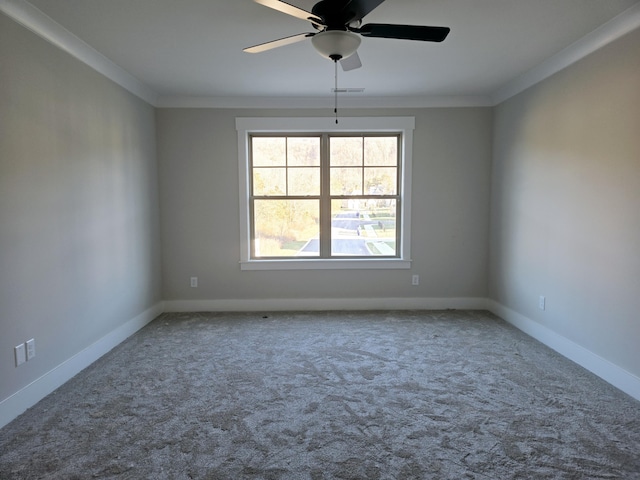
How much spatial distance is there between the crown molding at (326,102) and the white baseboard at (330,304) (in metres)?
2.35

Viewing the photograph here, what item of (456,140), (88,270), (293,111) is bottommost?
(88,270)

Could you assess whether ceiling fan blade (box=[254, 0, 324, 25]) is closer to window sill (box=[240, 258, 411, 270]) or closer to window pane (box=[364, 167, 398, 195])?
window pane (box=[364, 167, 398, 195])

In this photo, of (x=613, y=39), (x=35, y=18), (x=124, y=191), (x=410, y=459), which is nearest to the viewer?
(x=410, y=459)

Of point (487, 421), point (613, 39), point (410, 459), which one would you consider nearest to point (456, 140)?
point (613, 39)

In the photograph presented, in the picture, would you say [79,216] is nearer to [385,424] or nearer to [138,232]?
[138,232]

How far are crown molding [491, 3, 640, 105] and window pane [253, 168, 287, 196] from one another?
2.69m

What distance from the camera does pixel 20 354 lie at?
2254mm

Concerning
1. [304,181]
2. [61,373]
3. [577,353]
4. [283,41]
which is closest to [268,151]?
[304,181]

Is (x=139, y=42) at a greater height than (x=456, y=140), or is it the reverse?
(x=139, y=42)

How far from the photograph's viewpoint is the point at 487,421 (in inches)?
84.0

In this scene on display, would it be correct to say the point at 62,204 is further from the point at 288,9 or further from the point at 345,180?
the point at 345,180

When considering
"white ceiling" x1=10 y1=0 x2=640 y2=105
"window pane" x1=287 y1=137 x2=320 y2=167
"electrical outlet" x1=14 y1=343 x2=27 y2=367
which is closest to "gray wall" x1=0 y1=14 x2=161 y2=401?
"electrical outlet" x1=14 y1=343 x2=27 y2=367

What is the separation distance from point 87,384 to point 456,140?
14.5 feet

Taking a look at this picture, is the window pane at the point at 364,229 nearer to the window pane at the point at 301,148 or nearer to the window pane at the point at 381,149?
the window pane at the point at 381,149
